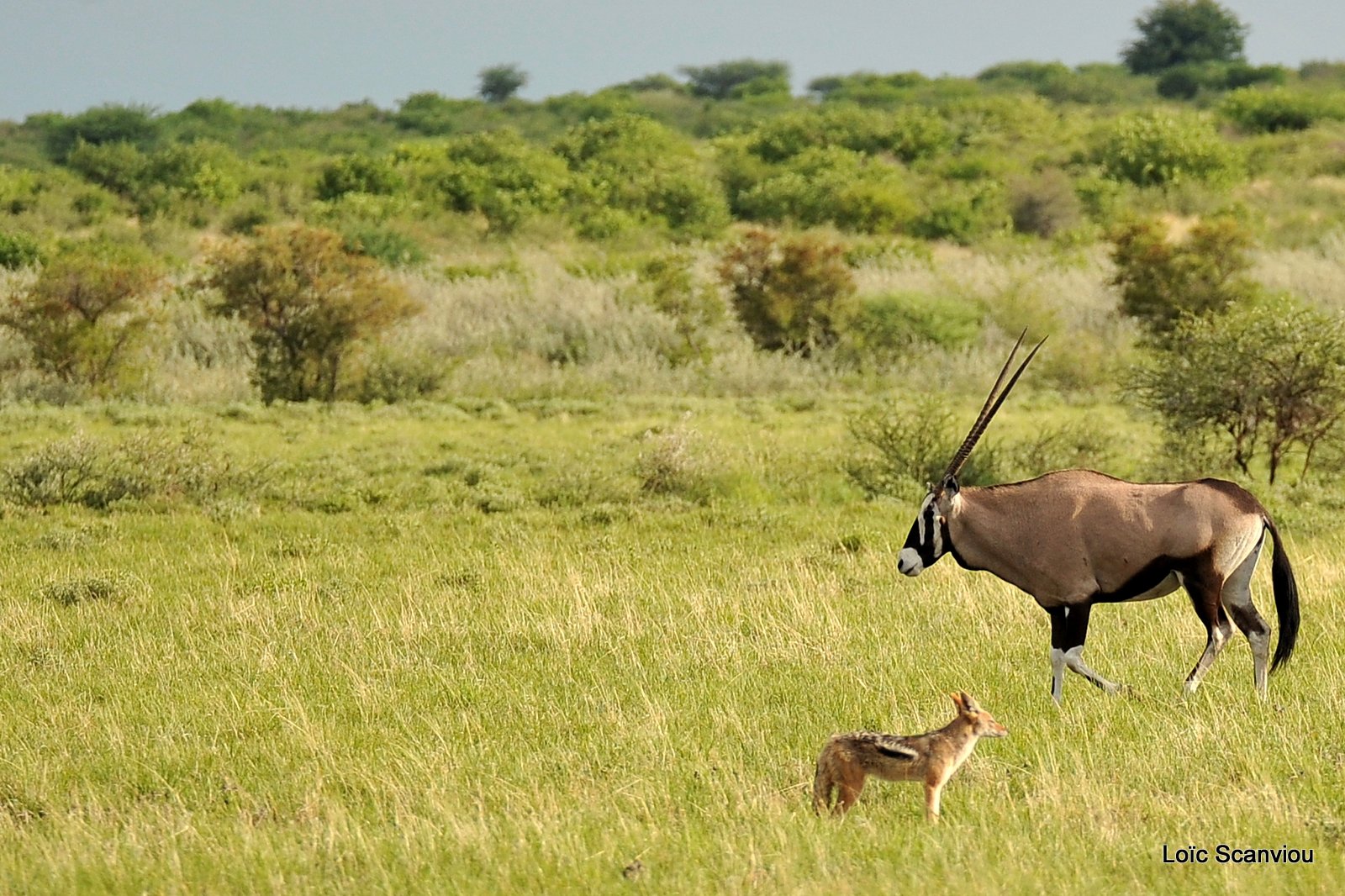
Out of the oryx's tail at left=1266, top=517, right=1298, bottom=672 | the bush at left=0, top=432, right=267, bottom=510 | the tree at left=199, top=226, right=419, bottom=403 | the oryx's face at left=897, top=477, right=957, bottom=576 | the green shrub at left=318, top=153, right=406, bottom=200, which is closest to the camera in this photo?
the oryx's tail at left=1266, top=517, right=1298, bottom=672

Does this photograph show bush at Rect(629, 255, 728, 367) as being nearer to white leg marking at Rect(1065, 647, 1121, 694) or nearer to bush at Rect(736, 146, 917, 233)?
bush at Rect(736, 146, 917, 233)

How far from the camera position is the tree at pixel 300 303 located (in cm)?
2634

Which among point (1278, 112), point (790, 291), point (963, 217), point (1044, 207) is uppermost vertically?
point (1278, 112)

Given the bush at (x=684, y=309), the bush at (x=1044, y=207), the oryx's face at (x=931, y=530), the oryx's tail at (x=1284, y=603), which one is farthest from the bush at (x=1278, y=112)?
the oryx's face at (x=931, y=530)

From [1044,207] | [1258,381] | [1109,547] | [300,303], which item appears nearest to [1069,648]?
[1109,547]

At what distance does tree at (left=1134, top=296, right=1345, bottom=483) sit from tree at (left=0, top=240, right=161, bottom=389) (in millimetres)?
18423

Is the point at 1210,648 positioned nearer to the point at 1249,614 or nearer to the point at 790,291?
the point at 1249,614

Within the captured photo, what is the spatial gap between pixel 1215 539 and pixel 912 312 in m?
24.3

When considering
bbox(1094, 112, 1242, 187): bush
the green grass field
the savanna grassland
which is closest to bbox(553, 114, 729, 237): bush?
the savanna grassland

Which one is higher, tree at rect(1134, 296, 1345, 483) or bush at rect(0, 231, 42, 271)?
bush at rect(0, 231, 42, 271)

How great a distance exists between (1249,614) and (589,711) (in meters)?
3.36

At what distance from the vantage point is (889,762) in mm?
5547

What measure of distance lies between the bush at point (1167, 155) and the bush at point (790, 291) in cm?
2881

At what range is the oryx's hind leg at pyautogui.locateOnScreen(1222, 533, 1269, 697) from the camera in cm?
745
